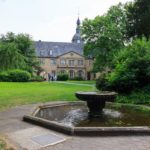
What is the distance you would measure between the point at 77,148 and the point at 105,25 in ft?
142

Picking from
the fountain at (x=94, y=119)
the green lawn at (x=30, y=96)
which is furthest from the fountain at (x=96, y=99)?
the green lawn at (x=30, y=96)

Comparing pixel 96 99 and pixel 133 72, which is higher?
pixel 133 72

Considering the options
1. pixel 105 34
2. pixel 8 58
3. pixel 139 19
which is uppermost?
pixel 139 19

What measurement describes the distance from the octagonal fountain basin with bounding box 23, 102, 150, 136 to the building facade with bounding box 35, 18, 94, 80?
60854mm

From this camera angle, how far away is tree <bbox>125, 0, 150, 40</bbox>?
37.6 metres

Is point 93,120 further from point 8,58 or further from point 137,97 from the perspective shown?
point 8,58

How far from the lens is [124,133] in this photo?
8.67 m

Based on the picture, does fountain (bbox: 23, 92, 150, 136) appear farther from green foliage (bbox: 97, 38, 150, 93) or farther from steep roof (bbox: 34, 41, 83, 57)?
steep roof (bbox: 34, 41, 83, 57)

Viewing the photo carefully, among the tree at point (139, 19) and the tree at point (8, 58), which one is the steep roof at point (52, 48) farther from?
the tree at point (8, 58)

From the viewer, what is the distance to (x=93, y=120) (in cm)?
1106

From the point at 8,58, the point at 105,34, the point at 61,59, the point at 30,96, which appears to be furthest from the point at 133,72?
the point at 61,59

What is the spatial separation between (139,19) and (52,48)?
40.4 meters

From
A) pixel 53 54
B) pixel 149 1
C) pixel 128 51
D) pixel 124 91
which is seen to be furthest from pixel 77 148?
Result: pixel 53 54

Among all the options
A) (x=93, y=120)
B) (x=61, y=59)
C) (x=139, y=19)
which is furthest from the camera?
Result: (x=61, y=59)
